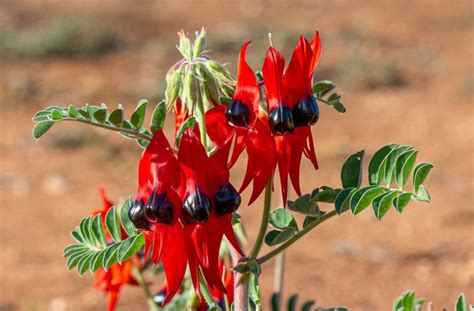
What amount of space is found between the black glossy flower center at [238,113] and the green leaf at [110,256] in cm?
35

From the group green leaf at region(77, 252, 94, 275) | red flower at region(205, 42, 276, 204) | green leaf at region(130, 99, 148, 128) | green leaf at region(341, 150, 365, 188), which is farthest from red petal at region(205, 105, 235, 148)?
green leaf at region(77, 252, 94, 275)

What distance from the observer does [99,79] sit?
859cm

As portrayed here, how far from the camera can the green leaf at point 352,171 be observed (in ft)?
5.45

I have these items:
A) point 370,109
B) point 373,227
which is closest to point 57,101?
point 370,109

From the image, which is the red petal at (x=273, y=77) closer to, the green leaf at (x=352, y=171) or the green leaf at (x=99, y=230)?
the green leaf at (x=352, y=171)

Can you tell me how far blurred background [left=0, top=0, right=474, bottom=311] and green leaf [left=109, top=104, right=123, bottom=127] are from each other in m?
0.21

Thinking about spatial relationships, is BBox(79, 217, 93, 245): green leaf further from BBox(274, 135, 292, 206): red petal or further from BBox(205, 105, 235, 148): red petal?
BBox(274, 135, 292, 206): red petal

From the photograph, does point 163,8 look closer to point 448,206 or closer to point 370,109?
point 370,109

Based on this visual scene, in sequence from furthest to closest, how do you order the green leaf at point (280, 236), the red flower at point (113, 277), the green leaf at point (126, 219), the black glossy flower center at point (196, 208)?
the red flower at point (113, 277) < the green leaf at point (126, 219) < the green leaf at point (280, 236) < the black glossy flower center at point (196, 208)

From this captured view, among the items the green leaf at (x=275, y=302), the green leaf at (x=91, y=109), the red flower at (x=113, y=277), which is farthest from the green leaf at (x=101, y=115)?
the green leaf at (x=275, y=302)

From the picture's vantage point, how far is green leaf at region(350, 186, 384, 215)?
4.93 ft

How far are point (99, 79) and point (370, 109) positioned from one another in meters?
2.32

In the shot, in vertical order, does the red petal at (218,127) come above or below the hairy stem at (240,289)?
above

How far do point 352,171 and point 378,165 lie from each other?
0.15ft
